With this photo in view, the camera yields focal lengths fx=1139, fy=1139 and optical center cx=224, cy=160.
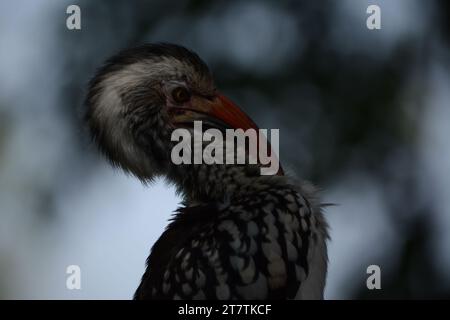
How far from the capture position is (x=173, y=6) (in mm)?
6961

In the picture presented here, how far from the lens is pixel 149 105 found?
17.9ft

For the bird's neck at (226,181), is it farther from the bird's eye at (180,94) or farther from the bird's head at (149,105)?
the bird's eye at (180,94)

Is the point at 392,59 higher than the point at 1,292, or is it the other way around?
the point at 392,59

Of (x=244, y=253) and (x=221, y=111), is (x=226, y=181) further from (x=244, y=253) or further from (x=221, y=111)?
(x=244, y=253)

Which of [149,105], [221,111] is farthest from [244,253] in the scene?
[149,105]

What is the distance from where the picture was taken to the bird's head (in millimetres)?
5410

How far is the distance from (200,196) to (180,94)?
0.54m

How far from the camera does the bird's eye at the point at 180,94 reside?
5477mm

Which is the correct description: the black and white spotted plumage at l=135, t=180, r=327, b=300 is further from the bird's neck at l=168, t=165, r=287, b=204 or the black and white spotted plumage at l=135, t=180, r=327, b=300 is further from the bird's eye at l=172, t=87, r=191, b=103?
the bird's eye at l=172, t=87, r=191, b=103

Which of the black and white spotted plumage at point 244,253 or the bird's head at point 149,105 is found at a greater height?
the bird's head at point 149,105

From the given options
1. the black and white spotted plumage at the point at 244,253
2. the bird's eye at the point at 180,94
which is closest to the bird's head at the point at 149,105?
the bird's eye at the point at 180,94

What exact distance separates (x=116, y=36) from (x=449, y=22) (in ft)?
6.55
